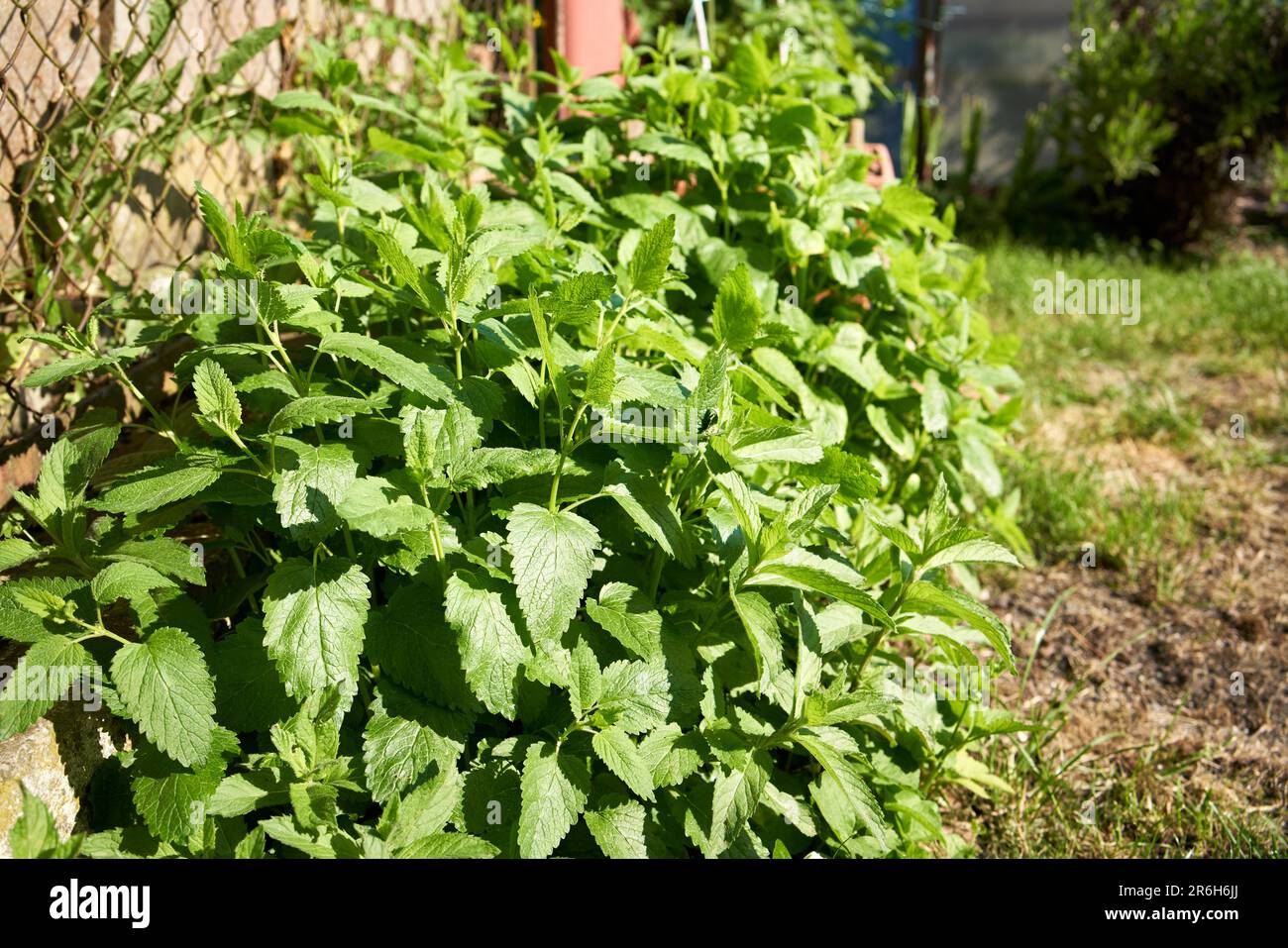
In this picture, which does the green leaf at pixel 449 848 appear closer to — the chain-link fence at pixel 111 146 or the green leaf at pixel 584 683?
the green leaf at pixel 584 683

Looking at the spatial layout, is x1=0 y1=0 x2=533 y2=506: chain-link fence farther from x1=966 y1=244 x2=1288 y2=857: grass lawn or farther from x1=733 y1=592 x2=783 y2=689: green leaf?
x1=966 y1=244 x2=1288 y2=857: grass lawn

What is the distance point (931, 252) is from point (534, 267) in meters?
1.50

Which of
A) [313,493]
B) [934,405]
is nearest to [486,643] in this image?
[313,493]

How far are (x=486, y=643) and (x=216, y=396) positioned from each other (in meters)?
0.52

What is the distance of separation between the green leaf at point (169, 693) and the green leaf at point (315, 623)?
11cm

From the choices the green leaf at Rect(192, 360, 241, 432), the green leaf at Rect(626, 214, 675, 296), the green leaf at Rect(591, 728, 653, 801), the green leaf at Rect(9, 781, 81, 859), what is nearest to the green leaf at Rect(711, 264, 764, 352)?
the green leaf at Rect(626, 214, 675, 296)

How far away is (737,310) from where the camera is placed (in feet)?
6.11

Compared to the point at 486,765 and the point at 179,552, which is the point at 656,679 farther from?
the point at 179,552

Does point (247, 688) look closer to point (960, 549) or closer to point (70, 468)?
point (70, 468)

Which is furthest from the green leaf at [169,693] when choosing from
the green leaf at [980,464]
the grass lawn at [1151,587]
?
the green leaf at [980,464]

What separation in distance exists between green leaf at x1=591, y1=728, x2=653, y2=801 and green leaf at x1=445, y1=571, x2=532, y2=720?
14 cm

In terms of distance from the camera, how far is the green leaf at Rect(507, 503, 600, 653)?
4.66ft
